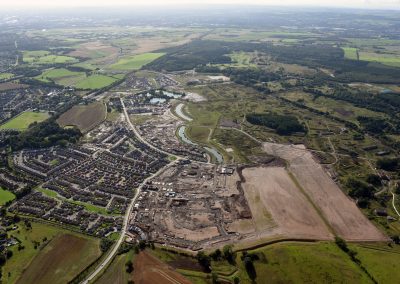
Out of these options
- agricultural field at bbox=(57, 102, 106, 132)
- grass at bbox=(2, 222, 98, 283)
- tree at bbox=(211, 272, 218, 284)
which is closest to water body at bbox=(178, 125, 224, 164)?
agricultural field at bbox=(57, 102, 106, 132)

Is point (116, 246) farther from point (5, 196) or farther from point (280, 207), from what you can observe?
point (280, 207)

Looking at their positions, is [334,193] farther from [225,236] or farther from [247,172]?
[225,236]

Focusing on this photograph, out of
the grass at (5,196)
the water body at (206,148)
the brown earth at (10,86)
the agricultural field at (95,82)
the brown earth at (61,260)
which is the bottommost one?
the brown earth at (61,260)

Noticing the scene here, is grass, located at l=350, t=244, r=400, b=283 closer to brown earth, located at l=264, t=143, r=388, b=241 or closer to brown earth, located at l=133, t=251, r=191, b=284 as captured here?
brown earth, located at l=264, t=143, r=388, b=241

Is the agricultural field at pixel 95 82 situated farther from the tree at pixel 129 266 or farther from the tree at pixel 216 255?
the tree at pixel 216 255

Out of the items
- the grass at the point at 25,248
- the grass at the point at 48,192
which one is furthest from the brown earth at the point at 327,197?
the grass at the point at 48,192

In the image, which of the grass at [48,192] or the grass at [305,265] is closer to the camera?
the grass at [305,265]
